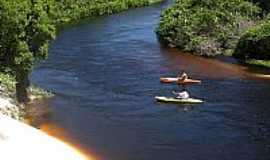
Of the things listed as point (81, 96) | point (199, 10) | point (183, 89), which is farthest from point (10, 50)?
point (199, 10)

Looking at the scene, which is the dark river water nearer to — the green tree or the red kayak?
the red kayak

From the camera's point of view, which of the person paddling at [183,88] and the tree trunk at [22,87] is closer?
the tree trunk at [22,87]

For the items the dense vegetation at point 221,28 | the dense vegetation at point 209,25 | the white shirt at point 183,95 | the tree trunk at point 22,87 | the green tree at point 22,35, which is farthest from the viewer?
the dense vegetation at point 209,25

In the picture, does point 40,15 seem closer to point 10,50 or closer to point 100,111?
point 10,50

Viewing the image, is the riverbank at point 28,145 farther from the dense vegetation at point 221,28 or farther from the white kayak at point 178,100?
the dense vegetation at point 221,28

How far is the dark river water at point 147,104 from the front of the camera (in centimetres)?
4516

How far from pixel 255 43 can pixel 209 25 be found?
28.7 ft

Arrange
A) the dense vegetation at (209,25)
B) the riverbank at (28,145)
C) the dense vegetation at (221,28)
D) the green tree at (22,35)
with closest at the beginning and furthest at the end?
the riverbank at (28,145) < the green tree at (22,35) < the dense vegetation at (221,28) < the dense vegetation at (209,25)

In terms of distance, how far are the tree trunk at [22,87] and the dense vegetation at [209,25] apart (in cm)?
2615

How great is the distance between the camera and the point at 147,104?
54.9 metres

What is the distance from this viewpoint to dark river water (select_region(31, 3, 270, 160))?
148ft

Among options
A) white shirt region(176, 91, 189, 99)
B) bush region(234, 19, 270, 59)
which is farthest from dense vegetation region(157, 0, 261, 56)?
white shirt region(176, 91, 189, 99)

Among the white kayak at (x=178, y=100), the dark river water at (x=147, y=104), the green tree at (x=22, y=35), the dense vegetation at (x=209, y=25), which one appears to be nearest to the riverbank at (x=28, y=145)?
the dark river water at (x=147, y=104)

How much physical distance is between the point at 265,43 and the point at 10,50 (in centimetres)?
3058
